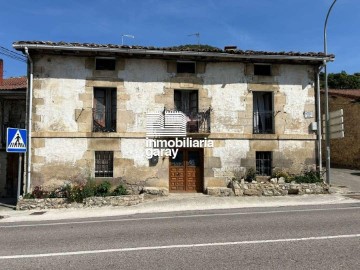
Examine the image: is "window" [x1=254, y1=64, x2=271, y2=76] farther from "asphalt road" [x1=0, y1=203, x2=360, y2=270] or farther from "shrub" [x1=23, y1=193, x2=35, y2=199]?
"shrub" [x1=23, y1=193, x2=35, y2=199]

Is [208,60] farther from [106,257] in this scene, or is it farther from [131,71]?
[106,257]

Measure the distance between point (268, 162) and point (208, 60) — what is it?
17.3ft

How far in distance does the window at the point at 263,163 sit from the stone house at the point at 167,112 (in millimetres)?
45

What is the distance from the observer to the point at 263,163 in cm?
1658

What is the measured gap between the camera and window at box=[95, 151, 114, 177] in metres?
15.5

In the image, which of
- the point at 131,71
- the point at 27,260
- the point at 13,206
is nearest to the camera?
the point at 27,260

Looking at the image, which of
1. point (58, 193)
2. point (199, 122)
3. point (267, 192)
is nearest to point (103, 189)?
point (58, 193)

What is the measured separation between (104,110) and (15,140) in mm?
4014

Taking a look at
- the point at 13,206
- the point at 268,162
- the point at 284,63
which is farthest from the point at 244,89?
the point at 13,206

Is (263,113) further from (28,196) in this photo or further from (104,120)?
(28,196)

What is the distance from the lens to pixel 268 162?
1662cm

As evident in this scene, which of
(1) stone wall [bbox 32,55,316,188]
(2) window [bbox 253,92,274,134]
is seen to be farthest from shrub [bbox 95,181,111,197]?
(2) window [bbox 253,92,274,134]

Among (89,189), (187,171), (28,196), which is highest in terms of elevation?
(187,171)

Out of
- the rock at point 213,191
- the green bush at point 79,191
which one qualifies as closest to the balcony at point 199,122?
the rock at point 213,191
